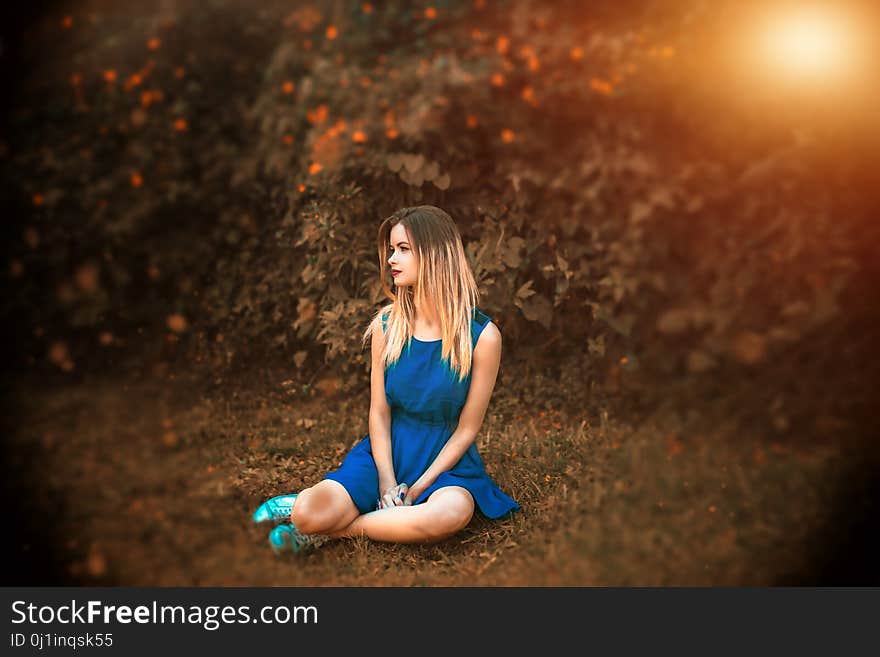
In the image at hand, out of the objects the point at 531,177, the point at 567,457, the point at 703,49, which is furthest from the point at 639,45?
the point at 567,457

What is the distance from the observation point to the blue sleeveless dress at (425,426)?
9.24 ft

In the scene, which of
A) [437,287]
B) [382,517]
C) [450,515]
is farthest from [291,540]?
[437,287]

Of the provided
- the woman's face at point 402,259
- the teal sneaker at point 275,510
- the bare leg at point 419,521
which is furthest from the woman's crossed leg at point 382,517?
the woman's face at point 402,259

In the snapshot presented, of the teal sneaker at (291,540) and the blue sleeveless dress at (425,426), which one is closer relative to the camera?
the teal sneaker at (291,540)

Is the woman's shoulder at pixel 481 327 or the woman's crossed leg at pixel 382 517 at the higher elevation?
the woman's shoulder at pixel 481 327

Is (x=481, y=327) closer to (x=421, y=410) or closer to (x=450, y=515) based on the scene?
(x=421, y=410)

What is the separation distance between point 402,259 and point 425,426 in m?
0.63

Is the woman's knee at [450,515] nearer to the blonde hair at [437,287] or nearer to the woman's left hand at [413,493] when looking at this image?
the woman's left hand at [413,493]

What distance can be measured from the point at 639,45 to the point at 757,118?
1.98ft

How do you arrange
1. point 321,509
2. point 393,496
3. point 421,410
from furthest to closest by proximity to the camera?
point 421,410
point 393,496
point 321,509

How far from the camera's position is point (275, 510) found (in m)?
2.88

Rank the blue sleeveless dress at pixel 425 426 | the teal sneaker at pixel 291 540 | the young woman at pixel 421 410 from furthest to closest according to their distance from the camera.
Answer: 1. the blue sleeveless dress at pixel 425 426
2. the young woman at pixel 421 410
3. the teal sneaker at pixel 291 540

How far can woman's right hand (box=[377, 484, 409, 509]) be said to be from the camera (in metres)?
2.72

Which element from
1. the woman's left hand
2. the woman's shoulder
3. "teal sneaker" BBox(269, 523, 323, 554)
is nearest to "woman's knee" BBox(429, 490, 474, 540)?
the woman's left hand
